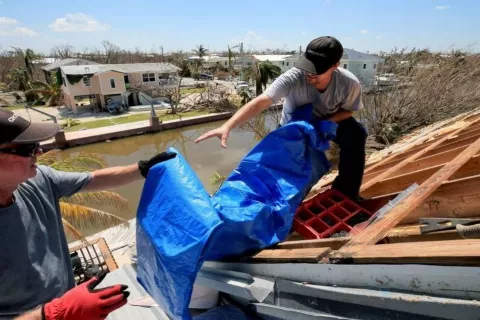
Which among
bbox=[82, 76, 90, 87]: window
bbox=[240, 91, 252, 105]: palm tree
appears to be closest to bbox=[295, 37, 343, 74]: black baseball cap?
bbox=[240, 91, 252, 105]: palm tree

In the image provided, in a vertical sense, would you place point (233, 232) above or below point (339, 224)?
above

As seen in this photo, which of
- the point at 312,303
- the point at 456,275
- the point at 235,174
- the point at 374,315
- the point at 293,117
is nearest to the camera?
the point at 456,275

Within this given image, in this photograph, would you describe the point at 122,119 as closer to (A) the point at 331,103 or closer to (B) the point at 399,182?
(A) the point at 331,103

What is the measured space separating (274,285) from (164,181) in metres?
0.83

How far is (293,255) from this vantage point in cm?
147

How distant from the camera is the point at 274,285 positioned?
57.3 inches

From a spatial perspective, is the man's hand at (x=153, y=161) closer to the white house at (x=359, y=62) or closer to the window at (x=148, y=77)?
the window at (x=148, y=77)

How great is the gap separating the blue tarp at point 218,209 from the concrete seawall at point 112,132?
16.8m

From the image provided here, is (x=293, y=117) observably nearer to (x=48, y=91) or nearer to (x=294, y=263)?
(x=294, y=263)

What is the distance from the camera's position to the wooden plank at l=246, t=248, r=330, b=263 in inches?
54.8

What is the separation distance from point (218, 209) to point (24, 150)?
1128mm

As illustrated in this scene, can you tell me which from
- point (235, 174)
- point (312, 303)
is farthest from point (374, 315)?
point (235, 174)

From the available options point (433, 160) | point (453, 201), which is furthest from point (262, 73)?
point (453, 201)

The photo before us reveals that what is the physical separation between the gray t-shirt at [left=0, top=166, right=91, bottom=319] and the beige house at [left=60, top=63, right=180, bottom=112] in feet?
84.4
